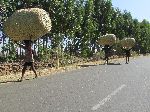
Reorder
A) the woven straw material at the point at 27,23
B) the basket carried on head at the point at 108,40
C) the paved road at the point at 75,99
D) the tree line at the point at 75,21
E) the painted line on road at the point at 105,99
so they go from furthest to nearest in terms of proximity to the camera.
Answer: the basket carried on head at the point at 108,40 → the tree line at the point at 75,21 → the woven straw material at the point at 27,23 → the painted line on road at the point at 105,99 → the paved road at the point at 75,99

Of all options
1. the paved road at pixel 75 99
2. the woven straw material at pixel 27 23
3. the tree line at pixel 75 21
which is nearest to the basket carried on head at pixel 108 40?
the tree line at pixel 75 21

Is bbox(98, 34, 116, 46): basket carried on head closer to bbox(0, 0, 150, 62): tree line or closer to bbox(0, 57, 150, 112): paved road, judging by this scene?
bbox(0, 0, 150, 62): tree line

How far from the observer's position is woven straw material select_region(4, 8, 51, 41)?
2062 cm

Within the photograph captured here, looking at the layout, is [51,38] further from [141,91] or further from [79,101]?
[79,101]

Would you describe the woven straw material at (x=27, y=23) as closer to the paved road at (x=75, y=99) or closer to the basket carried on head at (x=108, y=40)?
the paved road at (x=75, y=99)

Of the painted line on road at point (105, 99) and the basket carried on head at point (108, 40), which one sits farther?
the basket carried on head at point (108, 40)

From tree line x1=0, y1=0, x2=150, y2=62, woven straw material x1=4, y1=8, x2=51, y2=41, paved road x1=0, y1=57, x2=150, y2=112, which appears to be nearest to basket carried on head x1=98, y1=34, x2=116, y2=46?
tree line x1=0, y1=0, x2=150, y2=62

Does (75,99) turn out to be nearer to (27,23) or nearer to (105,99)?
(105,99)

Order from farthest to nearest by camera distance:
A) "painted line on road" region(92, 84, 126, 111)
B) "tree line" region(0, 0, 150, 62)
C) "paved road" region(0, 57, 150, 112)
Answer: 1. "tree line" region(0, 0, 150, 62)
2. "painted line on road" region(92, 84, 126, 111)
3. "paved road" region(0, 57, 150, 112)

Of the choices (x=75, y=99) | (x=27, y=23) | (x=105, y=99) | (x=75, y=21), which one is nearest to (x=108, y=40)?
(x=75, y=21)

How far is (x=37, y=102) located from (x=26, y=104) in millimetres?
430

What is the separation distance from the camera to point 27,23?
20.7 meters

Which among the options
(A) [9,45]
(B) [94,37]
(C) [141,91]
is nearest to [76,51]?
(B) [94,37]

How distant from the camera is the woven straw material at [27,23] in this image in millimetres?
20625
